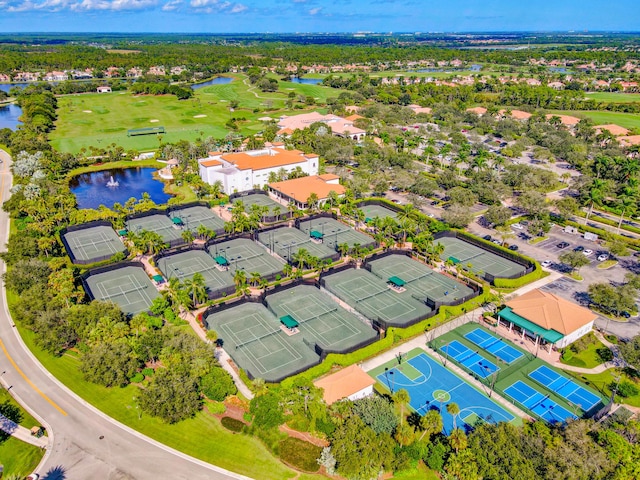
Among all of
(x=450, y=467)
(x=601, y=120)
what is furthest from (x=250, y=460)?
(x=601, y=120)

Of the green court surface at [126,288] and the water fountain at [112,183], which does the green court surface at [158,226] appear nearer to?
the green court surface at [126,288]

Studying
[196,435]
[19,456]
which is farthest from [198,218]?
[19,456]

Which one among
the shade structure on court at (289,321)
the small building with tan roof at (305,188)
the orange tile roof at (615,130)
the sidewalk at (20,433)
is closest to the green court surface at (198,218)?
the small building with tan roof at (305,188)

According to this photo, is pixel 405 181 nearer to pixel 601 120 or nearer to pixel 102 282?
pixel 102 282

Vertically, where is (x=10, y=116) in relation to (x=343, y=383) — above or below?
above

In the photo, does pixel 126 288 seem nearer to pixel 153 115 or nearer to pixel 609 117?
pixel 153 115

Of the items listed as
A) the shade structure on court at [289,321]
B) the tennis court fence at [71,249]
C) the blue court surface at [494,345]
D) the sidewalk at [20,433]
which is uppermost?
the tennis court fence at [71,249]
